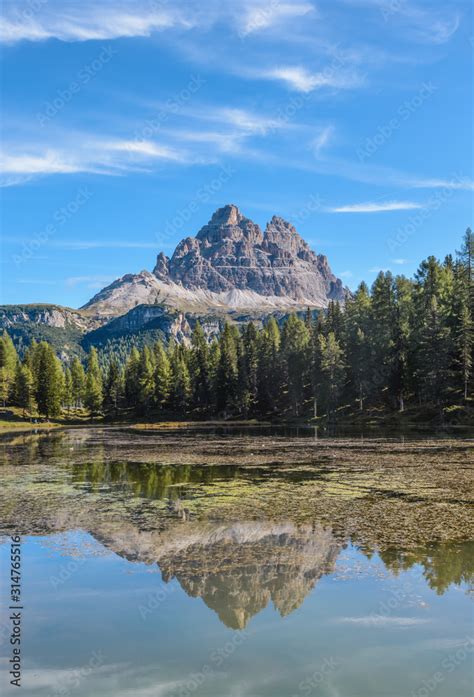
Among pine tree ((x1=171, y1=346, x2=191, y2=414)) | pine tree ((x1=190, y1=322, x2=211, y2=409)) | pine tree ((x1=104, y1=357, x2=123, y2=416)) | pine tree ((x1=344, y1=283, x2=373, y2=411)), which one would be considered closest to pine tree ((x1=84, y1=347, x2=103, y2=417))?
pine tree ((x1=104, y1=357, x2=123, y2=416))

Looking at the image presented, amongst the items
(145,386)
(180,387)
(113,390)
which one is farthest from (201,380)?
(113,390)

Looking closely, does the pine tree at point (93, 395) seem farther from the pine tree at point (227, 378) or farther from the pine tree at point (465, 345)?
the pine tree at point (465, 345)

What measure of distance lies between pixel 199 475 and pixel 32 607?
2074cm

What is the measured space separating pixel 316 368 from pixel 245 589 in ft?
289

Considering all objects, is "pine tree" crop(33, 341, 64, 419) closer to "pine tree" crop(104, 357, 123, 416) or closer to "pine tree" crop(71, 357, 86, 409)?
"pine tree" crop(104, 357, 123, 416)

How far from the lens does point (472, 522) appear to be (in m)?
19.3

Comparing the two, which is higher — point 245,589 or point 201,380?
point 201,380

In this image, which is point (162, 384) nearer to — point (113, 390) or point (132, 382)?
point (132, 382)

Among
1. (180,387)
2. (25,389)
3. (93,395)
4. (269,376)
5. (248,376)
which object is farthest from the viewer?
(93,395)

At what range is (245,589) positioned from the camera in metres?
13.3

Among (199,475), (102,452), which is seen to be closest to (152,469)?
(199,475)

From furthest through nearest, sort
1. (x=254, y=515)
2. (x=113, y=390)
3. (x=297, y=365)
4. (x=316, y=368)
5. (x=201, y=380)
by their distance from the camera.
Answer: (x=113, y=390) < (x=201, y=380) < (x=297, y=365) < (x=316, y=368) < (x=254, y=515)

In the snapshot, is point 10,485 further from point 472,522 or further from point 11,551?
point 472,522

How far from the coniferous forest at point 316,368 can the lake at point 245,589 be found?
174ft
